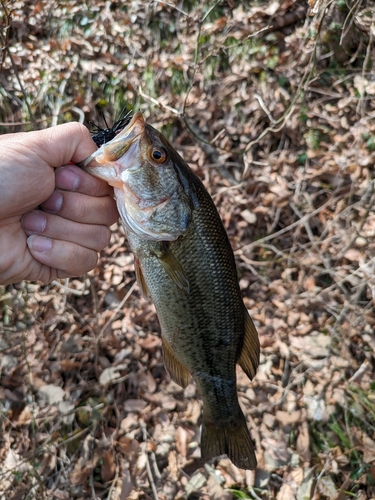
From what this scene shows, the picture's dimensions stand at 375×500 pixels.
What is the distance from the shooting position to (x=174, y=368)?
2432 mm

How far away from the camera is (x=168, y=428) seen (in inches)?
147

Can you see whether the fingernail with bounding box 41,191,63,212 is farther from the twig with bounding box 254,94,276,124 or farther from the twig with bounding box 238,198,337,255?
the twig with bounding box 254,94,276,124

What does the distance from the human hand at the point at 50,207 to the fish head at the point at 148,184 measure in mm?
129

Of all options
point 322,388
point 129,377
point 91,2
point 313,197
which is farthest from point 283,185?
point 91,2

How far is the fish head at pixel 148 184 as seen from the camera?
1.94 m

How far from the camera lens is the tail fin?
2516mm

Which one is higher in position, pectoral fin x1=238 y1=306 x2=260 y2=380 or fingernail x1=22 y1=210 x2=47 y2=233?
fingernail x1=22 y1=210 x2=47 y2=233

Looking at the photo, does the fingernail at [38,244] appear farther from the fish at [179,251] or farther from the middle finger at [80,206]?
the fish at [179,251]

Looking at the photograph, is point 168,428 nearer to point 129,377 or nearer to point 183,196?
point 129,377

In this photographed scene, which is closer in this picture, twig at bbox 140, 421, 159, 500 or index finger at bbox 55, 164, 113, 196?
index finger at bbox 55, 164, 113, 196

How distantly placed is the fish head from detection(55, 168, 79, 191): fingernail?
0.08 metres

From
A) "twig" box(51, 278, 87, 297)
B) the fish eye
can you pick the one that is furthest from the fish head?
"twig" box(51, 278, 87, 297)

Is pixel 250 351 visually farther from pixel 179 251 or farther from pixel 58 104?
pixel 58 104

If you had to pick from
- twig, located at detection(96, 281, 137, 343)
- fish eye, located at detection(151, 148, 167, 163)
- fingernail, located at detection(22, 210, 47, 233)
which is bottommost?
twig, located at detection(96, 281, 137, 343)
